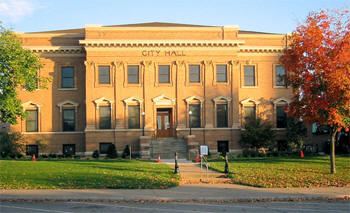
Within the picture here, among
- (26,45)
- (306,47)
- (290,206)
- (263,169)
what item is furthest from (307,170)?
(26,45)

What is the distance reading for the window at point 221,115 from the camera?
36.5m

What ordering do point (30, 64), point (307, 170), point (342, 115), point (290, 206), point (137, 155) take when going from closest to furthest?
1. point (290, 206)
2. point (342, 115)
3. point (307, 170)
4. point (30, 64)
5. point (137, 155)

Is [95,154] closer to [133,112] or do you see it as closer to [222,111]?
[133,112]

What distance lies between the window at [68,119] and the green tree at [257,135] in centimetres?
1610

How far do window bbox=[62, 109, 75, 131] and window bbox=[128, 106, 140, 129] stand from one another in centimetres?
564

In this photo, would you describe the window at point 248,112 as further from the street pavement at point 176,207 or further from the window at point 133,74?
the street pavement at point 176,207

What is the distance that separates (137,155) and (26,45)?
15.2 m

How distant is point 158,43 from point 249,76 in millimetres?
9848

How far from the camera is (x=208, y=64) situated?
36.2 metres

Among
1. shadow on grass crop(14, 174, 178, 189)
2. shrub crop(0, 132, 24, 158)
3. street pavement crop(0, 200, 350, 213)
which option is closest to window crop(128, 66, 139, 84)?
shrub crop(0, 132, 24, 158)

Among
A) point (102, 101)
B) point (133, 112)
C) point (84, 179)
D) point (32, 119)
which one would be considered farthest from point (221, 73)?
point (84, 179)

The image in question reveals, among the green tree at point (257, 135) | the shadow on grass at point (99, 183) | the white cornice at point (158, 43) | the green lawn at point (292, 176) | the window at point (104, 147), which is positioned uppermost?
the white cornice at point (158, 43)

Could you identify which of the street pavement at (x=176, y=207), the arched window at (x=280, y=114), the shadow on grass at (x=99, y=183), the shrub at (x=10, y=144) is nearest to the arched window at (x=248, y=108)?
the arched window at (x=280, y=114)

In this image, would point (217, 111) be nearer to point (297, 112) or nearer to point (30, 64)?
point (297, 112)
